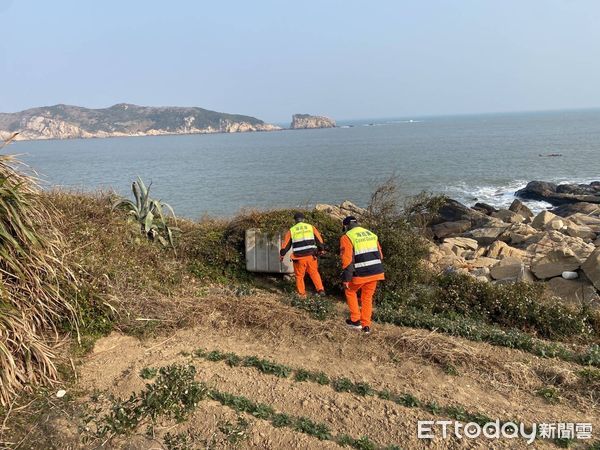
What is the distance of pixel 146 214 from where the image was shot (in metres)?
10.4

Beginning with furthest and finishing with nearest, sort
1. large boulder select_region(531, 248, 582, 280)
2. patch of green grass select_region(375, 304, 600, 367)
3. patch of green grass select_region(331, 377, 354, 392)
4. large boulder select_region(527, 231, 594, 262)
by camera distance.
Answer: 1. large boulder select_region(527, 231, 594, 262)
2. large boulder select_region(531, 248, 582, 280)
3. patch of green grass select_region(375, 304, 600, 367)
4. patch of green grass select_region(331, 377, 354, 392)

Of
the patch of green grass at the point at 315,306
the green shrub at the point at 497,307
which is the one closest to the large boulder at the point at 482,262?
the green shrub at the point at 497,307

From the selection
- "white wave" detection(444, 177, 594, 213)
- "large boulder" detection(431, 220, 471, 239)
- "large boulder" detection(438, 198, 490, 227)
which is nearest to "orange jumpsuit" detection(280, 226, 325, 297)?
"large boulder" detection(431, 220, 471, 239)

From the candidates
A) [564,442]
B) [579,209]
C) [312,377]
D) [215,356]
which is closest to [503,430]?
[564,442]

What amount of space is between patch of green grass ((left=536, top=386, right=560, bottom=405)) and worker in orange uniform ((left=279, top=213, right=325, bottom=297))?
4.20 metres

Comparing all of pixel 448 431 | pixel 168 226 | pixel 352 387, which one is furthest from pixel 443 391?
pixel 168 226

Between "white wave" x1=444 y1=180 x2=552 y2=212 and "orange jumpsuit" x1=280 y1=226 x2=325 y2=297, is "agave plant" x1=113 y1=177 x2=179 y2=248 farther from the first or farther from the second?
"white wave" x1=444 y1=180 x2=552 y2=212

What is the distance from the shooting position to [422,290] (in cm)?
866

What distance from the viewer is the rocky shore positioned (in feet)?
37.4

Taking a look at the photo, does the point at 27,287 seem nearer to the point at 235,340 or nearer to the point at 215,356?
the point at 215,356

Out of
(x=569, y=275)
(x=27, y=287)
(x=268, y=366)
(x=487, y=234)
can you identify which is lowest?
(x=487, y=234)

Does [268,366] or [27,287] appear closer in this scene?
[27,287]

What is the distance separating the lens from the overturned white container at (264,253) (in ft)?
31.4

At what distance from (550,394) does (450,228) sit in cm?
1809
